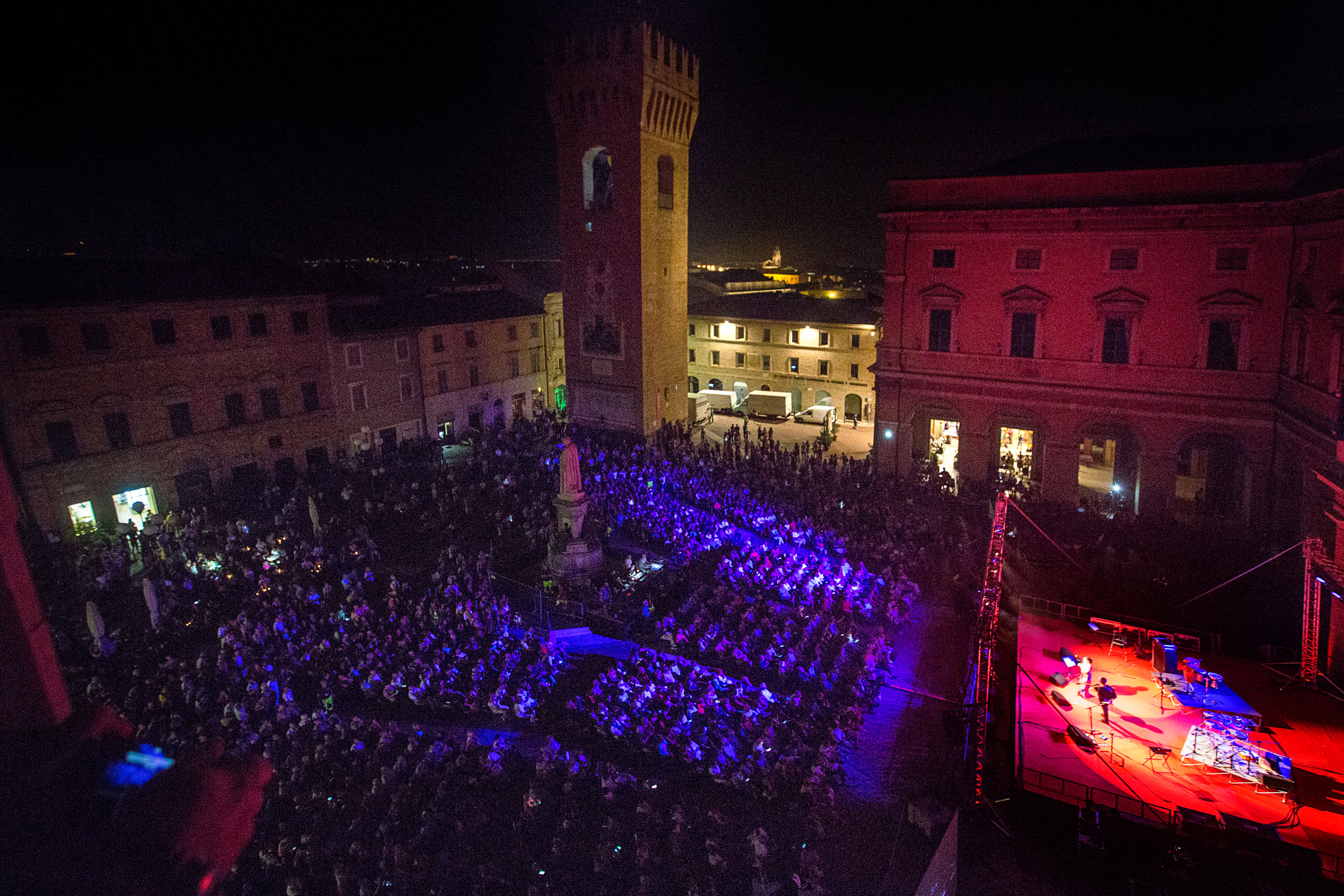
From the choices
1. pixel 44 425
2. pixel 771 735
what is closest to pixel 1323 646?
pixel 771 735

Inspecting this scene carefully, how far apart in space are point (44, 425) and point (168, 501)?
4528 millimetres

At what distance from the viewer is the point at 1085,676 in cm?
1520

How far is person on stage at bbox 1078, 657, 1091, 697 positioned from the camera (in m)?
14.8

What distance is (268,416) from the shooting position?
30125 mm

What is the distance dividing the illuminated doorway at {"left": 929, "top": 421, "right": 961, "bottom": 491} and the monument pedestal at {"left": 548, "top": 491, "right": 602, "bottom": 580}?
13506mm

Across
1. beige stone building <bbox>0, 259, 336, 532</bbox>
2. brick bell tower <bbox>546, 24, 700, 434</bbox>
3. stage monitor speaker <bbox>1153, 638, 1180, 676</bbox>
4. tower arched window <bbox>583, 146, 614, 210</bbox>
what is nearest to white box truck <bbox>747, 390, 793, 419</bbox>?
brick bell tower <bbox>546, 24, 700, 434</bbox>

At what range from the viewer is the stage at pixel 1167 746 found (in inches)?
455

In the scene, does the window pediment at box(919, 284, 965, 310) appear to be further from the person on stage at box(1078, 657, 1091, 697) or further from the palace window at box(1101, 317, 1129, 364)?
the person on stage at box(1078, 657, 1091, 697)

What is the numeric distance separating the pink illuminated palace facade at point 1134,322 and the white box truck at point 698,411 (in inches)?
532

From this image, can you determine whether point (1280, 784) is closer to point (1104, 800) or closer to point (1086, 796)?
point (1104, 800)

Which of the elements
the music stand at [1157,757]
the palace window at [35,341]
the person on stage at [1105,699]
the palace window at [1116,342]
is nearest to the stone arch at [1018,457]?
the palace window at [1116,342]

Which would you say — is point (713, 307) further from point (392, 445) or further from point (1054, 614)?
point (1054, 614)

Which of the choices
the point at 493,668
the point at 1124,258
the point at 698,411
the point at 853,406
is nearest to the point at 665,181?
the point at 698,411

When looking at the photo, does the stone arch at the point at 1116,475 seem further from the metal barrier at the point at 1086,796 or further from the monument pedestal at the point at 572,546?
the monument pedestal at the point at 572,546
